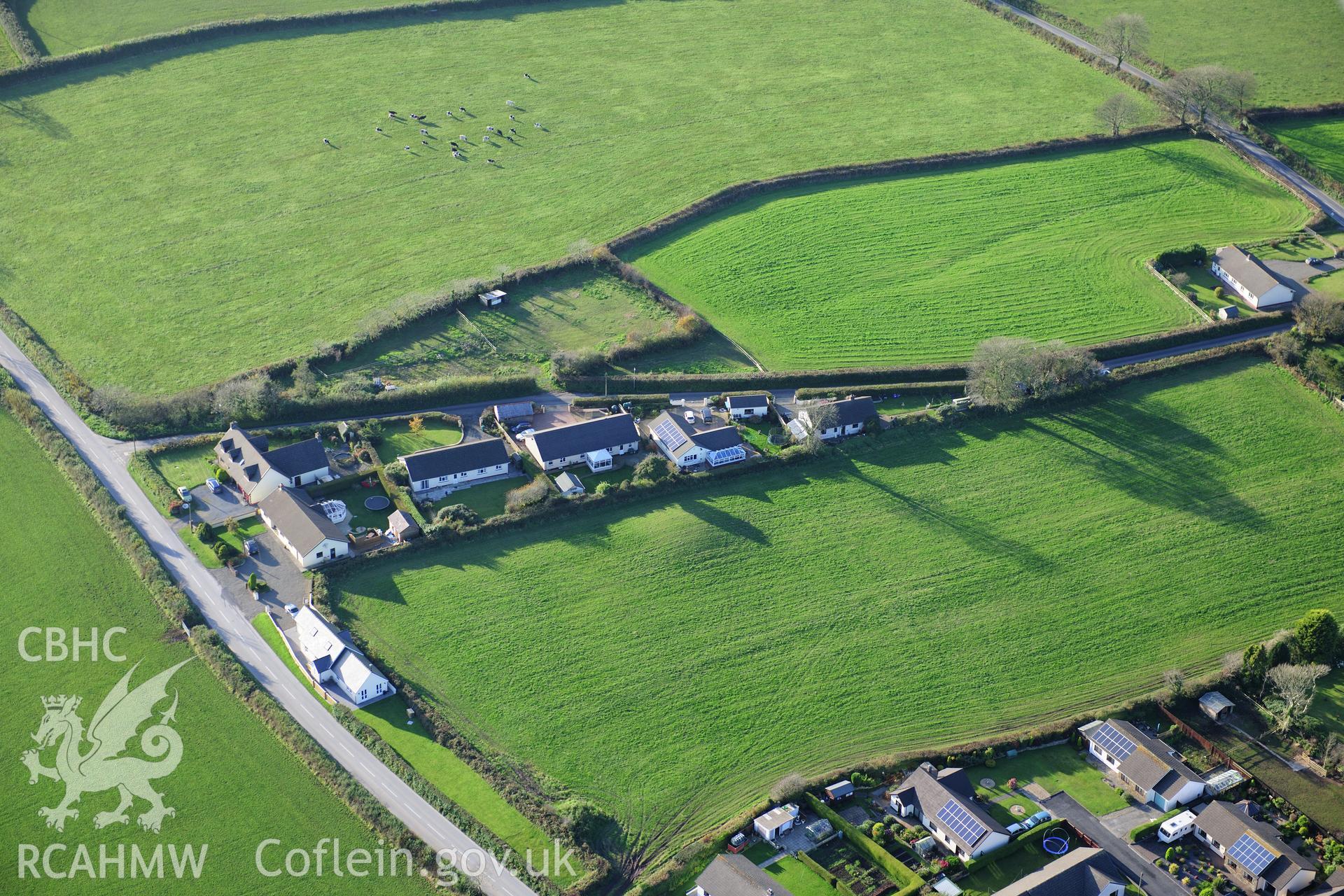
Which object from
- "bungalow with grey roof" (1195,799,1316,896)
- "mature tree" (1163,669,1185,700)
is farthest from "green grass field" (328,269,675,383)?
"bungalow with grey roof" (1195,799,1316,896)

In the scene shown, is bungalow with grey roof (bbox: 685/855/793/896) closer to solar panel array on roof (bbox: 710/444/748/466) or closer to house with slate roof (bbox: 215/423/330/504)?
solar panel array on roof (bbox: 710/444/748/466)

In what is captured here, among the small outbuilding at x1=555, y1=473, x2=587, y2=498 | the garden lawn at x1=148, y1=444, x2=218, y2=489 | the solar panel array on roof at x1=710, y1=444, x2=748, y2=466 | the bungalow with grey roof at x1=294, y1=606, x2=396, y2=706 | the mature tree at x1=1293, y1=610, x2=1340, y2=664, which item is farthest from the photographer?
the solar panel array on roof at x1=710, y1=444, x2=748, y2=466

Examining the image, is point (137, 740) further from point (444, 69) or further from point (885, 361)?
point (444, 69)

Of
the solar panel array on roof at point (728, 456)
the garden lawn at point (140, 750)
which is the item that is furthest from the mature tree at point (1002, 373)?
the garden lawn at point (140, 750)

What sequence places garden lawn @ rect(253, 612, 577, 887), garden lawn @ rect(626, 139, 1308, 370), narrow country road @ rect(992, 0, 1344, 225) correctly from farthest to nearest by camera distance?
narrow country road @ rect(992, 0, 1344, 225) < garden lawn @ rect(626, 139, 1308, 370) < garden lawn @ rect(253, 612, 577, 887)

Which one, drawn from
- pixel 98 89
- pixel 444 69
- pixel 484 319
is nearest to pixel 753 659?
pixel 484 319

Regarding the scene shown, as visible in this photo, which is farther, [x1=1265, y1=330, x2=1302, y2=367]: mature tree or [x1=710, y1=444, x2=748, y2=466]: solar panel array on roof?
[x1=1265, y1=330, x2=1302, y2=367]: mature tree
